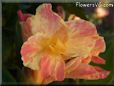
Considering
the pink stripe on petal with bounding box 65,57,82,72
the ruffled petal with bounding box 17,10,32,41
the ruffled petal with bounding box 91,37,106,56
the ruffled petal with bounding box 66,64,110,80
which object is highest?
the ruffled petal with bounding box 17,10,32,41

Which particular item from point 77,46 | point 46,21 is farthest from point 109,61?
point 46,21

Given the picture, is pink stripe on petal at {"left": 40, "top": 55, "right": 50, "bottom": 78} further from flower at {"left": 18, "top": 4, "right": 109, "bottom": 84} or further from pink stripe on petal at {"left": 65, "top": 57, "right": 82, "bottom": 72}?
pink stripe on petal at {"left": 65, "top": 57, "right": 82, "bottom": 72}

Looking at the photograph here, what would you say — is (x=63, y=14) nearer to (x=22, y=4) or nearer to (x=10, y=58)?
(x=22, y=4)

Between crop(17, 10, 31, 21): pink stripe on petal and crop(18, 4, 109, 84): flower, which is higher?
crop(17, 10, 31, 21): pink stripe on petal

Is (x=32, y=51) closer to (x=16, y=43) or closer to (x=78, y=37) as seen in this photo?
(x=16, y=43)

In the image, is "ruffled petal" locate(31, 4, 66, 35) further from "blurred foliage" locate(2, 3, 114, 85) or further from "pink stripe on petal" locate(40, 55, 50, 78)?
"pink stripe on petal" locate(40, 55, 50, 78)

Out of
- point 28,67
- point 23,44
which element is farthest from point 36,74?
point 23,44

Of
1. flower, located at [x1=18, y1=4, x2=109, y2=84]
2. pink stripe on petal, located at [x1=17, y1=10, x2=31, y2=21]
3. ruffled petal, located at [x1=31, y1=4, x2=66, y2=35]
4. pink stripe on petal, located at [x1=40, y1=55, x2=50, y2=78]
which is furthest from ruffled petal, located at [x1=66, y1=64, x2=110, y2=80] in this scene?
pink stripe on petal, located at [x1=17, y1=10, x2=31, y2=21]
